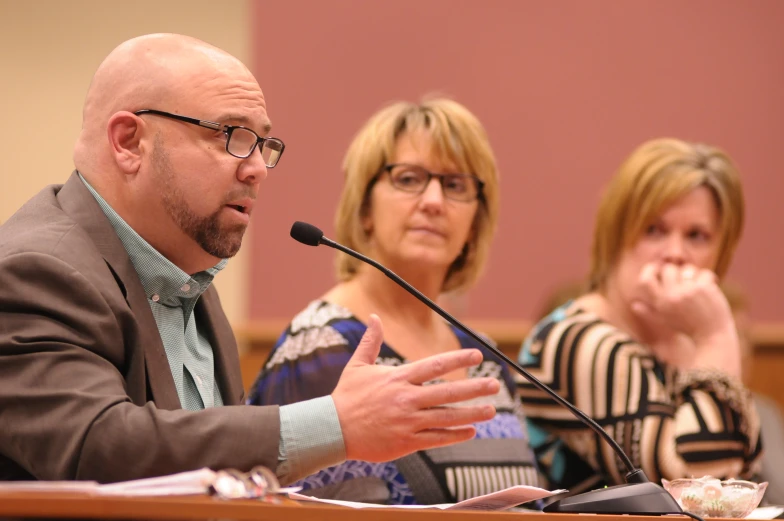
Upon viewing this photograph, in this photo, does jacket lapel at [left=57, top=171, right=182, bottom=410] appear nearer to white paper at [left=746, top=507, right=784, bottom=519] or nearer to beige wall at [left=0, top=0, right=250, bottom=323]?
white paper at [left=746, top=507, right=784, bottom=519]

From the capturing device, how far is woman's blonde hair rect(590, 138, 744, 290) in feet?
8.54

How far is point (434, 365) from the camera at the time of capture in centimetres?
130

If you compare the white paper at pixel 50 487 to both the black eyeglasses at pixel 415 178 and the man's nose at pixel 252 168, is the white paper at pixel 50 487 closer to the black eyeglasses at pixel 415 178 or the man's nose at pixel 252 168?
the man's nose at pixel 252 168

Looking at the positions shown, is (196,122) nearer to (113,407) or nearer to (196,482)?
(113,407)

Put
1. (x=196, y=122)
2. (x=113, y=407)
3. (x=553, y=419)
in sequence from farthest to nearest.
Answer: (x=553, y=419), (x=196, y=122), (x=113, y=407)

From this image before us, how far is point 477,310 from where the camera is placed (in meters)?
4.47

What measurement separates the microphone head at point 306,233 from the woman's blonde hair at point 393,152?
73 centimetres

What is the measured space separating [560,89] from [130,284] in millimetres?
3310

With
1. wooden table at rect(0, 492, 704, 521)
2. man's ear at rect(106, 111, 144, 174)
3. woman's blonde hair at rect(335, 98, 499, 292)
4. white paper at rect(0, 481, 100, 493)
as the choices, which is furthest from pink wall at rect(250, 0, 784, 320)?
white paper at rect(0, 481, 100, 493)

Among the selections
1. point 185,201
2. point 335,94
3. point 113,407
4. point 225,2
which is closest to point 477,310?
point 335,94

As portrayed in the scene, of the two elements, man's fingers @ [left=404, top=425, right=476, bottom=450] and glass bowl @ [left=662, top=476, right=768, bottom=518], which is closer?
man's fingers @ [left=404, top=425, right=476, bottom=450]

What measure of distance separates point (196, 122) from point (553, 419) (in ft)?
4.14

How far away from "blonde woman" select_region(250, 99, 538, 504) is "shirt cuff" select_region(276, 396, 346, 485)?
29.3 inches

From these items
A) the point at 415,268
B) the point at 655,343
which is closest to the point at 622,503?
the point at 415,268
